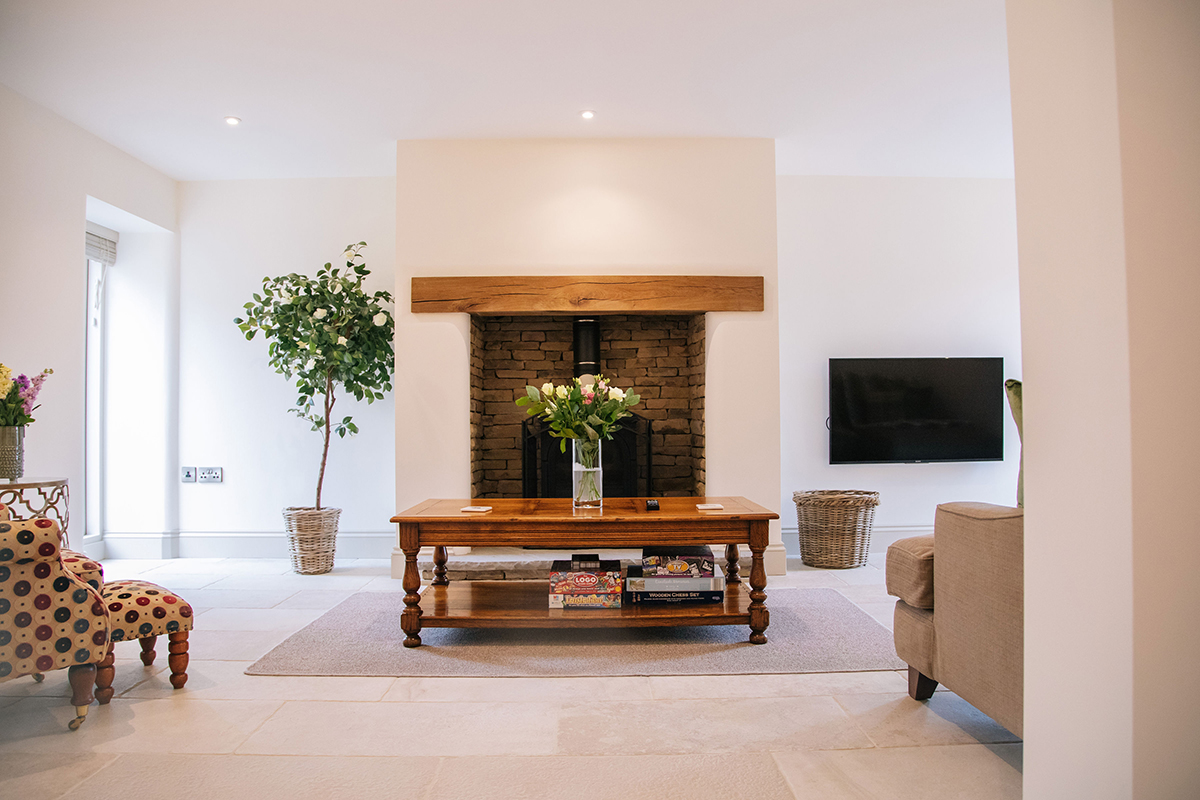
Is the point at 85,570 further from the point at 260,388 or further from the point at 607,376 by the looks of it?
the point at 607,376

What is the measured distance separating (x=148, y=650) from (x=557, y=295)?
8.28 ft

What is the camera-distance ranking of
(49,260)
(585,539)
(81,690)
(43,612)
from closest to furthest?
1. (43,612)
2. (81,690)
3. (585,539)
4. (49,260)

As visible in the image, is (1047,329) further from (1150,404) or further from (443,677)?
(443,677)

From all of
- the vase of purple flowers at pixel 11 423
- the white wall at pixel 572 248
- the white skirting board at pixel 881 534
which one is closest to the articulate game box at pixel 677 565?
the white wall at pixel 572 248

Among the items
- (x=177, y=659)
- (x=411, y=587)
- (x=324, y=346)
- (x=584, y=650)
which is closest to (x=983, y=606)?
(x=584, y=650)

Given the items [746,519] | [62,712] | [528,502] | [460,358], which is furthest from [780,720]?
[460,358]

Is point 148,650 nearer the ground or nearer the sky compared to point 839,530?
nearer the ground

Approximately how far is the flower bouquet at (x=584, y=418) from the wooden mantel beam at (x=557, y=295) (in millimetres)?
1202

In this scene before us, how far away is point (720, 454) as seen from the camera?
4.22m

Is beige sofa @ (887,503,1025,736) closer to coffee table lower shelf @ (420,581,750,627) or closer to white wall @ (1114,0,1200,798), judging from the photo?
white wall @ (1114,0,1200,798)

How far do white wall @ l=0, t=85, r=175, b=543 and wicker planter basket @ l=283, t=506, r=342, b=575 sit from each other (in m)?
1.08

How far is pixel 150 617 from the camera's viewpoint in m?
2.34

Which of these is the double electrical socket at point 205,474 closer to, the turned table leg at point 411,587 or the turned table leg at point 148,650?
the turned table leg at point 148,650

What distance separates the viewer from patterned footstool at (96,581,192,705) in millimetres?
2303
